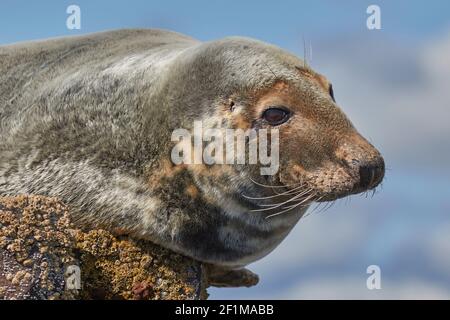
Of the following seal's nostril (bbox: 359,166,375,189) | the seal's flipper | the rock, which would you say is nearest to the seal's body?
seal's nostril (bbox: 359,166,375,189)

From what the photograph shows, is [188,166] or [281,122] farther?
[188,166]

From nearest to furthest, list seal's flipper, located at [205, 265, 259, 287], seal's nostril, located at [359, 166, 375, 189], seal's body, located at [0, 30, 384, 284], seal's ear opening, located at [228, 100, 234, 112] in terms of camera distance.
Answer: seal's nostril, located at [359, 166, 375, 189] → seal's body, located at [0, 30, 384, 284] → seal's ear opening, located at [228, 100, 234, 112] → seal's flipper, located at [205, 265, 259, 287]

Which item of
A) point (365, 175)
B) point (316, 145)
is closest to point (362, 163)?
point (365, 175)

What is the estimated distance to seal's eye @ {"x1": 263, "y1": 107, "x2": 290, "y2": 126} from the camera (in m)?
9.92

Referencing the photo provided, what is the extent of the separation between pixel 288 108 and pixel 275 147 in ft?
1.36

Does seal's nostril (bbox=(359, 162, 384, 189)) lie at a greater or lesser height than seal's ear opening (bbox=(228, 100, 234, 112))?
lesser

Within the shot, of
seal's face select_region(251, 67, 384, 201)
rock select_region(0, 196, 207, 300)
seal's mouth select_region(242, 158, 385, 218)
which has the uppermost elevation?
seal's face select_region(251, 67, 384, 201)

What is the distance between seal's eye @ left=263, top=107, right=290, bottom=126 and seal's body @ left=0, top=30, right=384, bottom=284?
1 cm

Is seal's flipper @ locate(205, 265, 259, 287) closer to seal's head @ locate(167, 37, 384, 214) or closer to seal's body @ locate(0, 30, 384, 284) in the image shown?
seal's body @ locate(0, 30, 384, 284)
